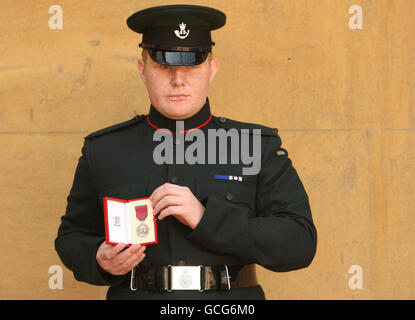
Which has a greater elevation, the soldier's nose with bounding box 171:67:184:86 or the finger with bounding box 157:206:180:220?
the soldier's nose with bounding box 171:67:184:86

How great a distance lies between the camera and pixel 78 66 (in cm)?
382

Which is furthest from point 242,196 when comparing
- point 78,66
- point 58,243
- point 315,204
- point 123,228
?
point 78,66

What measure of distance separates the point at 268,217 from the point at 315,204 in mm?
1401

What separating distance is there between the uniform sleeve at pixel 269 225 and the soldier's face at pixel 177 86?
346 millimetres

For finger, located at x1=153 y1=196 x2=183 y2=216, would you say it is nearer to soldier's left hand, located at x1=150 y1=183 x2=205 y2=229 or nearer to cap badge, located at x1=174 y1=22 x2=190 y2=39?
soldier's left hand, located at x1=150 y1=183 x2=205 y2=229

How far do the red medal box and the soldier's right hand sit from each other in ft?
0.09

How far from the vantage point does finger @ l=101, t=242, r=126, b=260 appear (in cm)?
232

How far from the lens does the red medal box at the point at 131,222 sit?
2.31 m

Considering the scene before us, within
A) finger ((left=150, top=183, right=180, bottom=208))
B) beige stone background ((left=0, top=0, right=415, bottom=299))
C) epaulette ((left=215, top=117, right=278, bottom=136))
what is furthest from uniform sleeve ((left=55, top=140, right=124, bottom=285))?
beige stone background ((left=0, top=0, right=415, bottom=299))

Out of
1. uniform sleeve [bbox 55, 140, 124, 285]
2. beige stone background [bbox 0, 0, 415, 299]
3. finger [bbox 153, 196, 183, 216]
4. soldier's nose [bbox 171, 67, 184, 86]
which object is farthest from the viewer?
beige stone background [bbox 0, 0, 415, 299]

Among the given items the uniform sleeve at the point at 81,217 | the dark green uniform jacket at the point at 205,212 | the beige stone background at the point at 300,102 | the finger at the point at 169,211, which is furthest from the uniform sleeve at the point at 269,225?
the beige stone background at the point at 300,102

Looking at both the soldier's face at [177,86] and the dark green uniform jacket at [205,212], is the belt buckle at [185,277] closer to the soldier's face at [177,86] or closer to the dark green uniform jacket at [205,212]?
the dark green uniform jacket at [205,212]

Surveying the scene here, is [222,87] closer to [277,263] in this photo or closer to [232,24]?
[232,24]

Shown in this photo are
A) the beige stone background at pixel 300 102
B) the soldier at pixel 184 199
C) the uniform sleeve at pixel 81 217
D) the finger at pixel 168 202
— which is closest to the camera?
the finger at pixel 168 202
